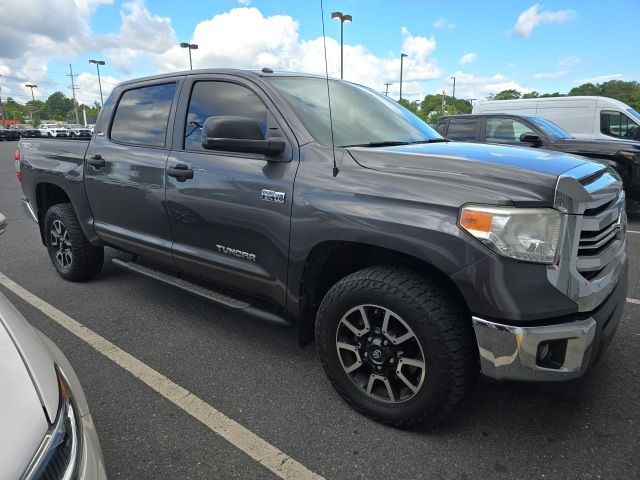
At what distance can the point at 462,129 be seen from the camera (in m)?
8.50

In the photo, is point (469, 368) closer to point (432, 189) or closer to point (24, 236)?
point (432, 189)

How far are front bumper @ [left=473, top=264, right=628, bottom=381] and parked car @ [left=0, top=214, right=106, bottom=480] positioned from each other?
1513mm

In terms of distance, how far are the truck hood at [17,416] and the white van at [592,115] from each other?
11.0m

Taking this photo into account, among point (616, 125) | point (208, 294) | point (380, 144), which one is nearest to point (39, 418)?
point (208, 294)

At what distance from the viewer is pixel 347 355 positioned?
2.47 meters

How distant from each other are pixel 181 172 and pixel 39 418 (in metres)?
2.03

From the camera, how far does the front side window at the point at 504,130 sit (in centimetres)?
790

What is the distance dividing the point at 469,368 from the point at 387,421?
1.69ft

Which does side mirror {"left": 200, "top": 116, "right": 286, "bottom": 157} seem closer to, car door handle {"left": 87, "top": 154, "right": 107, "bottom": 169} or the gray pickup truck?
the gray pickup truck

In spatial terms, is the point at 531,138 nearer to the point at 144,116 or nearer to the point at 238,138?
the point at 144,116

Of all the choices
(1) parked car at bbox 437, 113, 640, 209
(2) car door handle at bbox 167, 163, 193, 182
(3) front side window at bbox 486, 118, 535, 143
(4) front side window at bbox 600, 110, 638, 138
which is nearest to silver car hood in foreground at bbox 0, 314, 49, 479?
(2) car door handle at bbox 167, 163, 193, 182

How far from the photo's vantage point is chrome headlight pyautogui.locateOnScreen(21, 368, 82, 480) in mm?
1160

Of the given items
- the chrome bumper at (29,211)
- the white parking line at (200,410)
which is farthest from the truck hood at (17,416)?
the chrome bumper at (29,211)

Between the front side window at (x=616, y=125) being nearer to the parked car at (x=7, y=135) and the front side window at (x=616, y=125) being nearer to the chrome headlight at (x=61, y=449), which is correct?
the chrome headlight at (x=61, y=449)
